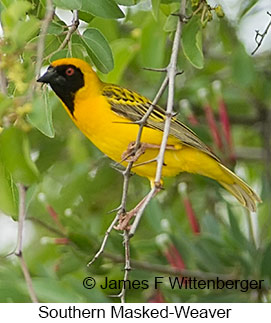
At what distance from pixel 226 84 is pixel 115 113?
56.6 inches

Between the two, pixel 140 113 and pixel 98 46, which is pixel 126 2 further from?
pixel 140 113

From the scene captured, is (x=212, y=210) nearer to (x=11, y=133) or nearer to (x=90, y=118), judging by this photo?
(x=90, y=118)

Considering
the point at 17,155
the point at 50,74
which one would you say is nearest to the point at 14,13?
the point at 17,155

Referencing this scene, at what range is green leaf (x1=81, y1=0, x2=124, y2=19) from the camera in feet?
8.44

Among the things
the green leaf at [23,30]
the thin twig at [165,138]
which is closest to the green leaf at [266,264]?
the thin twig at [165,138]

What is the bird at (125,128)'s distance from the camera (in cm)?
332

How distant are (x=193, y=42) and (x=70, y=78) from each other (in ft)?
2.22

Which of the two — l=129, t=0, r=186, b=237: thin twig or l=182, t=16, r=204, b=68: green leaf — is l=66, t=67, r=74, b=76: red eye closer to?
l=182, t=16, r=204, b=68: green leaf

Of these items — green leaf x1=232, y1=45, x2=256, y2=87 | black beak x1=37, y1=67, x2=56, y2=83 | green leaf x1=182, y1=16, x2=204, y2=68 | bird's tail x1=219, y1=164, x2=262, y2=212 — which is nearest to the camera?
green leaf x1=182, y1=16, x2=204, y2=68

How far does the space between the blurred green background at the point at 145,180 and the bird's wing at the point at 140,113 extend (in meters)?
0.07

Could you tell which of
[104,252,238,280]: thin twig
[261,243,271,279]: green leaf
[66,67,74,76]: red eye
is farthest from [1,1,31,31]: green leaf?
[261,243,271,279]: green leaf

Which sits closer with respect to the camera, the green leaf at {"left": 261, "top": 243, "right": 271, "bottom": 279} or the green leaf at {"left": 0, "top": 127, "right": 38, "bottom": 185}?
the green leaf at {"left": 0, "top": 127, "right": 38, "bottom": 185}

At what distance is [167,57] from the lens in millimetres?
3744

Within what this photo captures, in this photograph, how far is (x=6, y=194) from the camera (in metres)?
2.16
